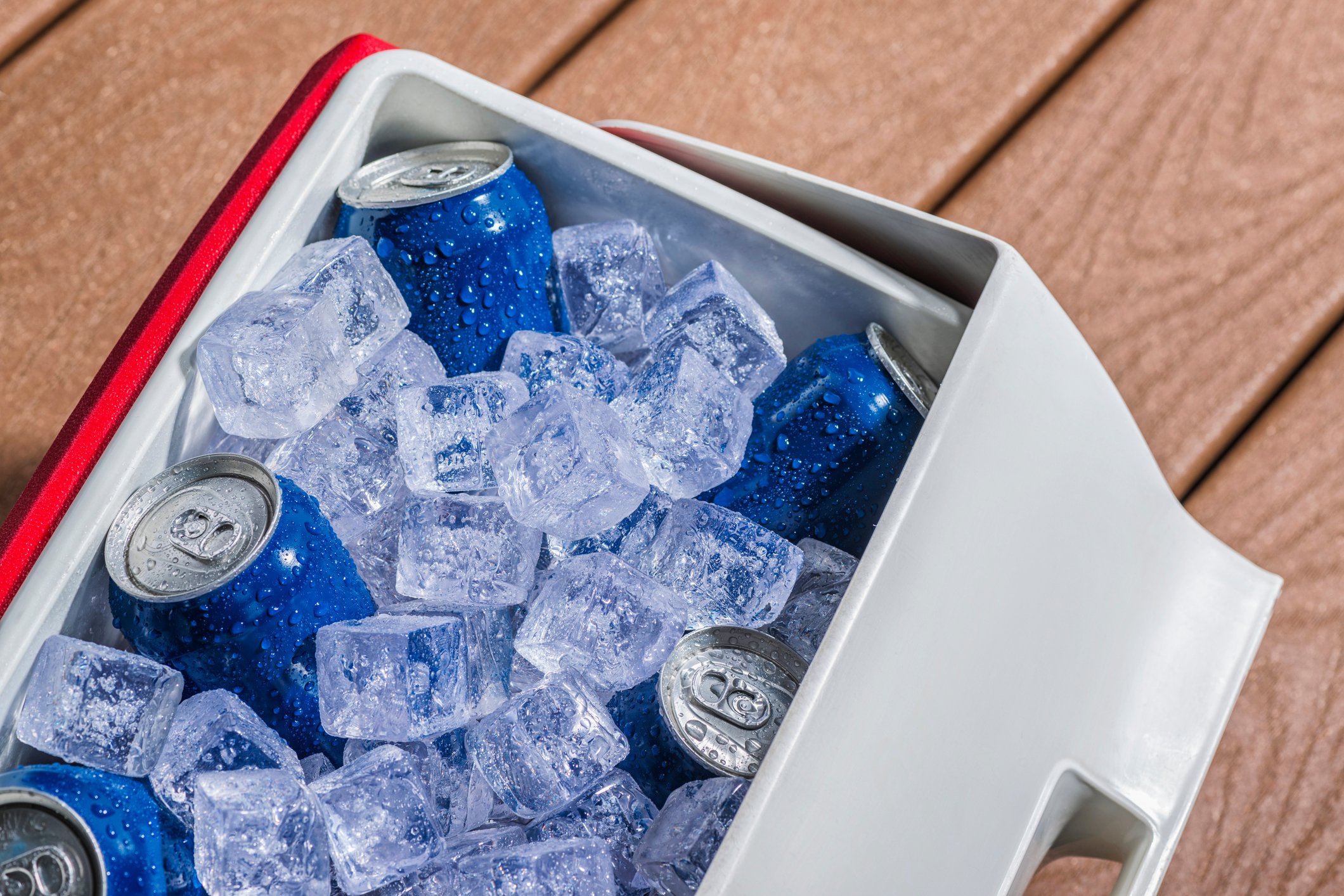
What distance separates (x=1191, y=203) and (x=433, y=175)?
79 cm

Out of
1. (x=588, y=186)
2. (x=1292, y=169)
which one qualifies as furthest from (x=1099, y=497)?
(x=1292, y=169)

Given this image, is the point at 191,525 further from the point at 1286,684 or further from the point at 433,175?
the point at 1286,684

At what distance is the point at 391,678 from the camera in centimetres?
62

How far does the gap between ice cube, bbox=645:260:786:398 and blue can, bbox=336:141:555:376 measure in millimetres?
104

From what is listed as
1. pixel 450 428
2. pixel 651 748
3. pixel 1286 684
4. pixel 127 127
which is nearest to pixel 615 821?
pixel 651 748

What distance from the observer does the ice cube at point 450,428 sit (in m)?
0.68

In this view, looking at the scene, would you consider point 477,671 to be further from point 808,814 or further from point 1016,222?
point 1016,222

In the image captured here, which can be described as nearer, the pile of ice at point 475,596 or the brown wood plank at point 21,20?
the pile of ice at point 475,596

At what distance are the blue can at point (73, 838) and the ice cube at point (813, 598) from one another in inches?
14.9

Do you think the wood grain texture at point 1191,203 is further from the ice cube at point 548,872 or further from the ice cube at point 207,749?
the ice cube at point 207,749

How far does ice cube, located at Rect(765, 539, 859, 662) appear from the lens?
2.29 ft

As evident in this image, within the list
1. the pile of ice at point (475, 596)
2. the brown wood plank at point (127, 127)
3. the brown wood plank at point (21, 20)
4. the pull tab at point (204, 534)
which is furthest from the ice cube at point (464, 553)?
the brown wood plank at point (21, 20)

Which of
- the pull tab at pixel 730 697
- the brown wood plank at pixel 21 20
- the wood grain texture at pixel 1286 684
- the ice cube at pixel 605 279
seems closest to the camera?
the pull tab at pixel 730 697

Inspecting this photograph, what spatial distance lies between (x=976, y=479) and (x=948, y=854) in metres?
0.22
